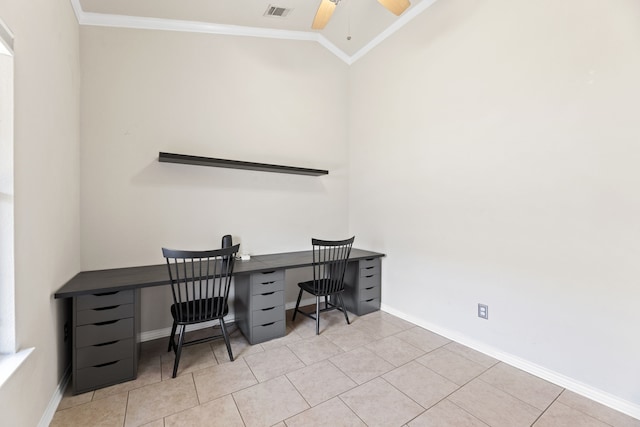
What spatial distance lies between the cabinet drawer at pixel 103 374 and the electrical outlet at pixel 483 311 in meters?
2.86

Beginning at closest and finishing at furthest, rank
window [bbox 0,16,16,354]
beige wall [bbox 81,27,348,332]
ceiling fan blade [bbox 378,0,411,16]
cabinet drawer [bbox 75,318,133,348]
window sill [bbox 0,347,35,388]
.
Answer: window sill [bbox 0,347,35,388]
window [bbox 0,16,16,354]
cabinet drawer [bbox 75,318,133,348]
ceiling fan blade [bbox 378,0,411,16]
beige wall [bbox 81,27,348,332]

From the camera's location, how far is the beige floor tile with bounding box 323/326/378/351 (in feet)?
8.58

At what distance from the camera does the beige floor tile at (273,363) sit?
2154mm

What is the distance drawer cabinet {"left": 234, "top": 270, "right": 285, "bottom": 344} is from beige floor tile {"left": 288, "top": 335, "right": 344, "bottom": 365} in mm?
256

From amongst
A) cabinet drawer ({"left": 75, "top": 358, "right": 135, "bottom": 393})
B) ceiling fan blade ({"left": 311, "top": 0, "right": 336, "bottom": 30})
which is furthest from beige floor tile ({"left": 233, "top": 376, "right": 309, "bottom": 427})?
ceiling fan blade ({"left": 311, "top": 0, "right": 336, "bottom": 30})

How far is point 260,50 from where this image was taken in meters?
3.25

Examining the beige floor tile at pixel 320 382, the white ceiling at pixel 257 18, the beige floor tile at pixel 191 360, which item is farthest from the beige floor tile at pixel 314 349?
the white ceiling at pixel 257 18

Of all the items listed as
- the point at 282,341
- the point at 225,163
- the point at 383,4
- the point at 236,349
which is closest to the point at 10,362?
the point at 236,349

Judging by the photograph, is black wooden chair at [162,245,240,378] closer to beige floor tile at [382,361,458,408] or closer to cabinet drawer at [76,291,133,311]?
cabinet drawer at [76,291,133,311]

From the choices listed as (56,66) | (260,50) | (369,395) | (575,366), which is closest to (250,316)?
(369,395)

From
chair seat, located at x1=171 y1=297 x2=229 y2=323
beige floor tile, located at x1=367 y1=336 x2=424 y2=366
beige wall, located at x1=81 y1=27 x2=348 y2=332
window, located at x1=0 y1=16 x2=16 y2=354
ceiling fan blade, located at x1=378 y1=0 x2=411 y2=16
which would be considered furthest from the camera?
beige wall, located at x1=81 y1=27 x2=348 y2=332

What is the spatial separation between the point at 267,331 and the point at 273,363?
0.41m

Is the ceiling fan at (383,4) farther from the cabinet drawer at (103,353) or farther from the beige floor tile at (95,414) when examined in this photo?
the beige floor tile at (95,414)

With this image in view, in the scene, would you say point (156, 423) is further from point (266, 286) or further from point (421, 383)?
point (421, 383)
